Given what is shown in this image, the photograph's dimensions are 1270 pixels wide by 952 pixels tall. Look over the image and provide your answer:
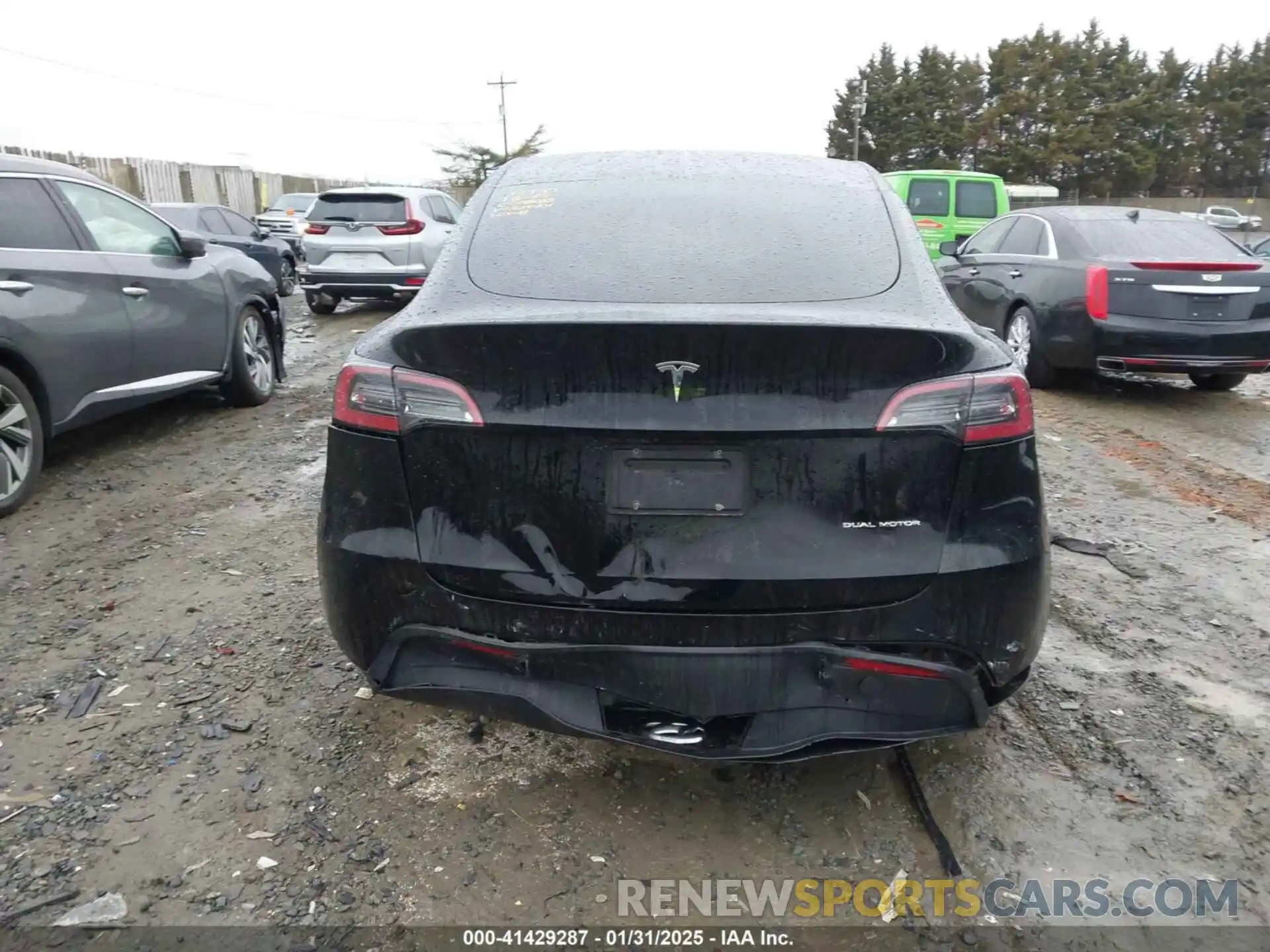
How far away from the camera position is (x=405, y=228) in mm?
12070

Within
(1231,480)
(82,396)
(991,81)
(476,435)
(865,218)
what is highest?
(991,81)

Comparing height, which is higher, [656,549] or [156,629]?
[656,549]

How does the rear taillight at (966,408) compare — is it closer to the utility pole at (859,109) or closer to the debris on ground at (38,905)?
the debris on ground at (38,905)

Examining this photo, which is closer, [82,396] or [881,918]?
[881,918]

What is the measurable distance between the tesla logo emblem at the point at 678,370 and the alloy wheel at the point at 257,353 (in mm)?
5795

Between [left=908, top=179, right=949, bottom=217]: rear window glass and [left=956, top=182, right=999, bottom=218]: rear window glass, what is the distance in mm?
227

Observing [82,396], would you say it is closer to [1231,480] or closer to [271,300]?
[271,300]

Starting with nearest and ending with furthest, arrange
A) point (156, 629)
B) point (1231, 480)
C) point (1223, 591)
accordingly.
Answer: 1. point (156, 629)
2. point (1223, 591)
3. point (1231, 480)

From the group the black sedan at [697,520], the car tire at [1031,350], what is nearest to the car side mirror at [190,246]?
the black sedan at [697,520]

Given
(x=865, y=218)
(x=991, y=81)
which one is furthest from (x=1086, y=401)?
(x=991, y=81)

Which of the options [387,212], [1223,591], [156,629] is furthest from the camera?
[387,212]

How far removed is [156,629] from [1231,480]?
19.5ft

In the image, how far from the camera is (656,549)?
6.85ft

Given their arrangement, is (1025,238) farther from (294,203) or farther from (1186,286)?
(294,203)
